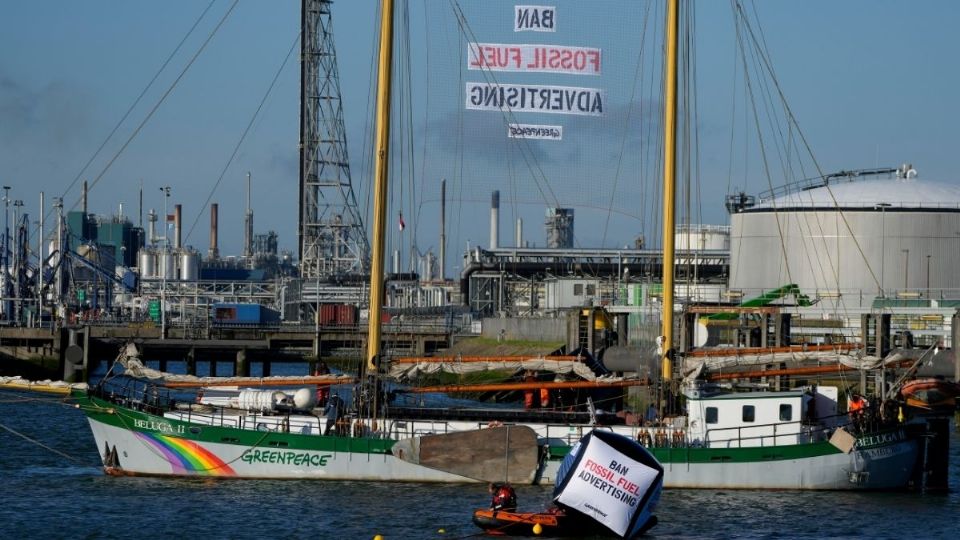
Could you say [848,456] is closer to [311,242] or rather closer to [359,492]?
[359,492]

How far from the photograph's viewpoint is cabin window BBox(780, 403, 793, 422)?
45.6 metres

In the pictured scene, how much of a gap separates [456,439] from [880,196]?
6153 centimetres

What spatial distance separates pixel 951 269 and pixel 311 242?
85.7 meters

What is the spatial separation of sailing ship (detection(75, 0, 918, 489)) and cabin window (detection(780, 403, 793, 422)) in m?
0.03

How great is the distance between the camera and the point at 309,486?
4516cm

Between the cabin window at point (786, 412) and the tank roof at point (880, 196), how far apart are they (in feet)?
173

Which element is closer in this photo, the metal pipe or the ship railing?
the ship railing

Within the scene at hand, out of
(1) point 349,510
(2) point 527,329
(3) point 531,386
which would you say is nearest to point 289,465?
(1) point 349,510

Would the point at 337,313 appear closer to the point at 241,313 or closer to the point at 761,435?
the point at 241,313

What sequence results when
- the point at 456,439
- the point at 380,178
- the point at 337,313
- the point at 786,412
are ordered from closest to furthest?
the point at 456,439, the point at 786,412, the point at 380,178, the point at 337,313

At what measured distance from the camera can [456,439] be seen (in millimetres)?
44625

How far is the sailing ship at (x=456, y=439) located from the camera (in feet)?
147

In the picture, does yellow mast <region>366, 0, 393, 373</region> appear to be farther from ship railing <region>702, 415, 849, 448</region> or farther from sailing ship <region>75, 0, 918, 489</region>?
ship railing <region>702, 415, 849, 448</region>

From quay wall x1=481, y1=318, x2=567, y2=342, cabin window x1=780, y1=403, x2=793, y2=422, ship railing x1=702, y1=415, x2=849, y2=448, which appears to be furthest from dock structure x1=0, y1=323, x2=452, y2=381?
cabin window x1=780, y1=403, x2=793, y2=422
